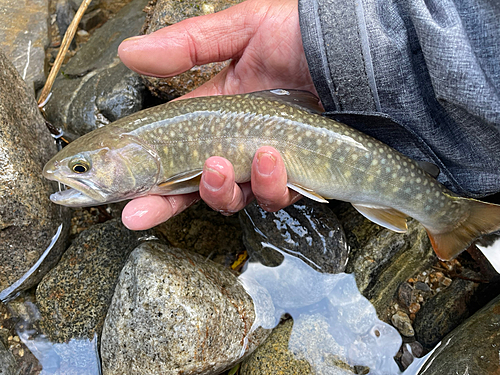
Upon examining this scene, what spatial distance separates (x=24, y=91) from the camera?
3270 mm

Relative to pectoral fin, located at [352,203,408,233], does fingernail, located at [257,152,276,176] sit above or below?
above

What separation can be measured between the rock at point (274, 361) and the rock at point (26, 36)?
139 inches

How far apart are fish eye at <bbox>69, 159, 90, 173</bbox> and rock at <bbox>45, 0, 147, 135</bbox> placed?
155 centimetres

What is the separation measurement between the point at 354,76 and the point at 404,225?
1145 millimetres

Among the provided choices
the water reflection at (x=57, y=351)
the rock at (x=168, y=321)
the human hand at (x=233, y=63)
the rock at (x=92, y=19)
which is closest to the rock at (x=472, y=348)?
the rock at (x=168, y=321)

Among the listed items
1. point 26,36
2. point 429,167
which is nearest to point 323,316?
point 429,167

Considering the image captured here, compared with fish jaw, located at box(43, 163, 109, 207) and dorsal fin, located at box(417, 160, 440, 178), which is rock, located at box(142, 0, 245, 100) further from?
dorsal fin, located at box(417, 160, 440, 178)

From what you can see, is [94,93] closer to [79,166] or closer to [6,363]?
[79,166]

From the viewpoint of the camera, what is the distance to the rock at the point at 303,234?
10.9 feet

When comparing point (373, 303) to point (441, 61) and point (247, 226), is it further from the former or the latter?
point (441, 61)

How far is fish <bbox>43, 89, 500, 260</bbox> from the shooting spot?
99.4 inches

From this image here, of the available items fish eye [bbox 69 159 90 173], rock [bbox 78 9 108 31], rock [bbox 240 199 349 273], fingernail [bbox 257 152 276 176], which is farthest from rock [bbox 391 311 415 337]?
rock [bbox 78 9 108 31]

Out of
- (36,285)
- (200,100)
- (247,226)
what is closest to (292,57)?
(200,100)

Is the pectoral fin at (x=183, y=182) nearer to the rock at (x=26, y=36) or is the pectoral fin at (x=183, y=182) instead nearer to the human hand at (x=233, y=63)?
the human hand at (x=233, y=63)
